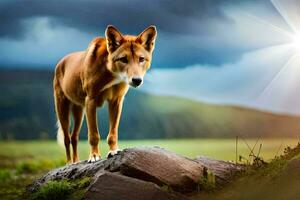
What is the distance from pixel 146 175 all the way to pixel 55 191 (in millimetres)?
919

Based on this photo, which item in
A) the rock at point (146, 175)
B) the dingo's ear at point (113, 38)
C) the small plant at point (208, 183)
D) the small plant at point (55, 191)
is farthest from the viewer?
the dingo's ear at point (113, 38)

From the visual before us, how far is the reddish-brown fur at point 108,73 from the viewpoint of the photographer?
568 cm

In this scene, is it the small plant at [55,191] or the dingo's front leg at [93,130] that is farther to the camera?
the dingo's front leg at [93,130]

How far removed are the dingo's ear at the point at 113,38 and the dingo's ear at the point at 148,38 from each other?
0.19 meters

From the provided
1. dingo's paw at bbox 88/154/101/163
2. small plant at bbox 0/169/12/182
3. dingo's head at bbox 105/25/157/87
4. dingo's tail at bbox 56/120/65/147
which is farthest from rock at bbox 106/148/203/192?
small plant at bbox 0/169/12/182

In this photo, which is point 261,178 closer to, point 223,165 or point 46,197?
point 223,165

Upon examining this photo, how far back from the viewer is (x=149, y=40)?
582cm

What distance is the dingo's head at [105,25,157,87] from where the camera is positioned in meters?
5.60

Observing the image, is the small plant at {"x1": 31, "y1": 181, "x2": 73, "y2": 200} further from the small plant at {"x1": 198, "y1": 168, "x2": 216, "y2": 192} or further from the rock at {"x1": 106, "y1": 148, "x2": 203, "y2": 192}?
the small plant at {"x1": 198, "y1": 168, "x2": 216, "y2": 192}

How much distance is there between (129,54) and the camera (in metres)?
5.65

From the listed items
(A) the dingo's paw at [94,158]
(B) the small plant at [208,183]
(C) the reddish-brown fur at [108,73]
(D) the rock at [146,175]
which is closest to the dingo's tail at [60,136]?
(C) the reddish-brown fur at [108,73]

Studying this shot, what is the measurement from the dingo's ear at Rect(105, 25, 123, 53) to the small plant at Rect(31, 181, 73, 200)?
1376mm

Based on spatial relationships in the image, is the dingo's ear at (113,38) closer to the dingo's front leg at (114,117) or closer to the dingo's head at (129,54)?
the dingo's head at (129,54)

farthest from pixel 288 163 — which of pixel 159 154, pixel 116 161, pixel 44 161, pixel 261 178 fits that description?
pixel 44 161
